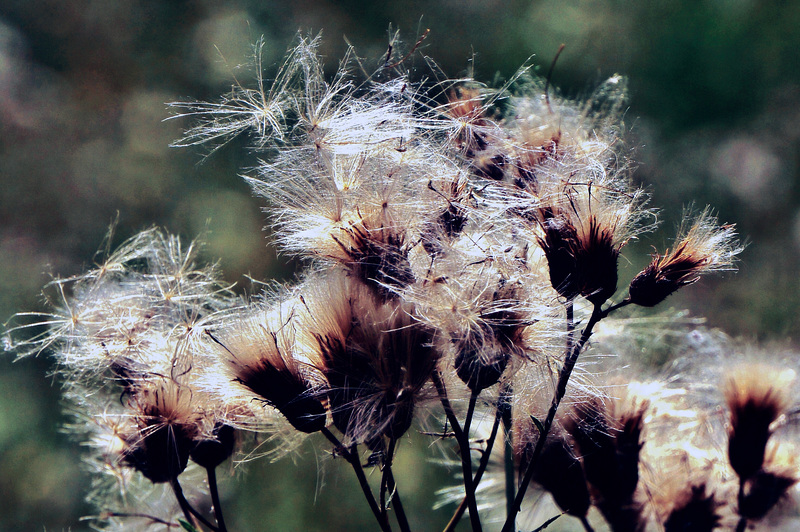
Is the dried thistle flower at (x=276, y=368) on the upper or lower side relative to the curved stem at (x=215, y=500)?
upper

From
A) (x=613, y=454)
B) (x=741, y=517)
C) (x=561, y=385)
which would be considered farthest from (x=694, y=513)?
(x=561, y=385)

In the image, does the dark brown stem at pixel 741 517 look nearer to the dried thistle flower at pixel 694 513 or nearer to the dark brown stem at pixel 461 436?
the dried thistle flower at pixel 694 513

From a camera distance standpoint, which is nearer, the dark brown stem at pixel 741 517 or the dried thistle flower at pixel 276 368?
the dried thistle flower at pixel 276 368

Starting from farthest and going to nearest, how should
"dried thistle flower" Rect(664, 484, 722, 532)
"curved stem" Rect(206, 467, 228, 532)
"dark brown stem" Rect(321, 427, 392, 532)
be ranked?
1. "dried thistle flower" Rect(664, 484, 722, 532)
2. "curved stem" Rect(206, 467, 228, 532)
3. "dark brown stem" Rect(321, 427, 392, 532)

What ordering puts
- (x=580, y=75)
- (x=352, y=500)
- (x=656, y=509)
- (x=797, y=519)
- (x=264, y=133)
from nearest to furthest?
1. (x=264, y=133)
2. (x=656, y=509)
3. (x=797, y=519)
4. (x=352, y=500)
5. (x=580, y=75)

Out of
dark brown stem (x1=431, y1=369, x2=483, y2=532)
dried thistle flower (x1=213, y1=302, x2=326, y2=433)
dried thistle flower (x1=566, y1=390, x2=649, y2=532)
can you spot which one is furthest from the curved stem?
dried thistle flower (x1=566, y1=390, x2=649, y2=532)

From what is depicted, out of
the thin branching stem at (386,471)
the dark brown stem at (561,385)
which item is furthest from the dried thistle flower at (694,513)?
the thin branching stem at (386,471)

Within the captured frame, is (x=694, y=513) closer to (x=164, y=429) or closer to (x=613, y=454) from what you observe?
(x=613, y=454)

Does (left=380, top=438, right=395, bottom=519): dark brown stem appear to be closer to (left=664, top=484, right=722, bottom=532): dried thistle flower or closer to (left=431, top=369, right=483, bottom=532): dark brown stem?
(left=431, top=369, right=483, bottom=532): dark brown stem

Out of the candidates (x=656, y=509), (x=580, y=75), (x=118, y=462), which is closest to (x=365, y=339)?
(x=118, y=462)

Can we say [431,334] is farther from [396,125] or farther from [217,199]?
A: [217,199]

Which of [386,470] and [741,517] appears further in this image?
[741,517]
